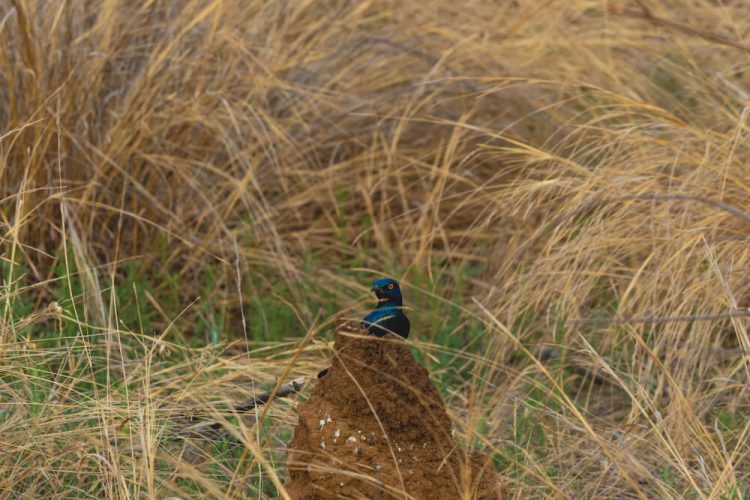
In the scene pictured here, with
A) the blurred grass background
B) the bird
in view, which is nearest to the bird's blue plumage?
the bird

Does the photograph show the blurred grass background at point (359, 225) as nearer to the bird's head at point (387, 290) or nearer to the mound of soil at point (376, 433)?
the mound of soil at point (376, 433)

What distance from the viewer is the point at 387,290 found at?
6.77 feet

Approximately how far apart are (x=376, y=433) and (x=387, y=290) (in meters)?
0.26

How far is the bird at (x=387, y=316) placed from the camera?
204 cm

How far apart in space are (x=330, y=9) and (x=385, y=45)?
11.3 inches

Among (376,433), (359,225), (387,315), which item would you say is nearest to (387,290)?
(387,315)

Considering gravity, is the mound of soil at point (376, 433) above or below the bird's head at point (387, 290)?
below

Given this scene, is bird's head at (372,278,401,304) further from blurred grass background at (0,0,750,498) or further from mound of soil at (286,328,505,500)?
blurred grass background at (0,0,750,498)

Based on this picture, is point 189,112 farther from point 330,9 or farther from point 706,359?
point 706,359

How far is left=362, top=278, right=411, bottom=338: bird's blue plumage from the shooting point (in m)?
2.04

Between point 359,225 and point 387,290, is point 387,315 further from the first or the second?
point 359,225

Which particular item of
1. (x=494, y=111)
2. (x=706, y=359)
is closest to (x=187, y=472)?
(x=706, y=359)

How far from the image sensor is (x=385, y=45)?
14.3 feet

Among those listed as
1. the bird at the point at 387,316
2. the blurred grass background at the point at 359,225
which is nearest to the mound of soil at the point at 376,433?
the bird at the point at 387,316
